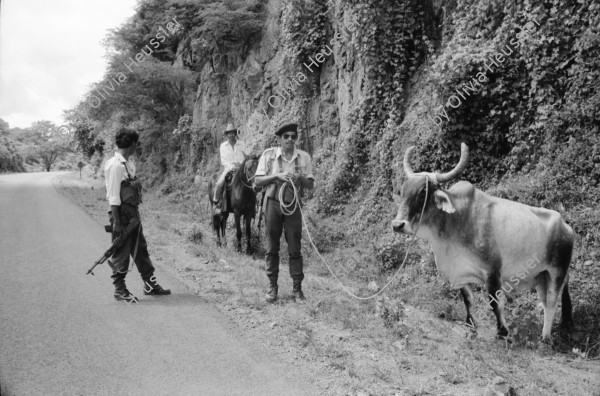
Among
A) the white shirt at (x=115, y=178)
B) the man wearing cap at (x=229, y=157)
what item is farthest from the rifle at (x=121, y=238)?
the man wearing cap at (x=229, y=157)

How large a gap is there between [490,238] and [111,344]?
13.2 feet

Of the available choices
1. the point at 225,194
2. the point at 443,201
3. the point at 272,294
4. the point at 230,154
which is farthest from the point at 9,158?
the point at 443,201

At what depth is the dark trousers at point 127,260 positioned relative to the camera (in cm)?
659

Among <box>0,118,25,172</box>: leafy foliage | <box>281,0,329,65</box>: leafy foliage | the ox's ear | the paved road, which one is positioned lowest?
the paved road

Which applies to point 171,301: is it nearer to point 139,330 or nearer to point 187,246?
point 139,330

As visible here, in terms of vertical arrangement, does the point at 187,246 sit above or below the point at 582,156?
below

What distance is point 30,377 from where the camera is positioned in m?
4.24

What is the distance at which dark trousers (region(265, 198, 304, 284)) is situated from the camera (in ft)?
21.6

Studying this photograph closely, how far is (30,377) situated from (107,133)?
26.2 metres

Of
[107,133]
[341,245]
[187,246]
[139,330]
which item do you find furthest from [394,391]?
[107,133]

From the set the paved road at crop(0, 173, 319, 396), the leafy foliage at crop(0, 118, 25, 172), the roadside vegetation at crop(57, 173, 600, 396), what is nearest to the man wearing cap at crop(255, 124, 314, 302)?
the roadside vegetation at crop(57, 173, 600, 396)

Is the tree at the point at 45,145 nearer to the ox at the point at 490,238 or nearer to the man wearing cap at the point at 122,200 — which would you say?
the man wearing cap at the point at 122,200

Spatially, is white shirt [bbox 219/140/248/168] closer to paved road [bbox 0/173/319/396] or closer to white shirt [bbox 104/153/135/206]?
paved road [bbox 0/173/319/396]

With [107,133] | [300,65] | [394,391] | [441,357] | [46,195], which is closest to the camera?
[394,391]
